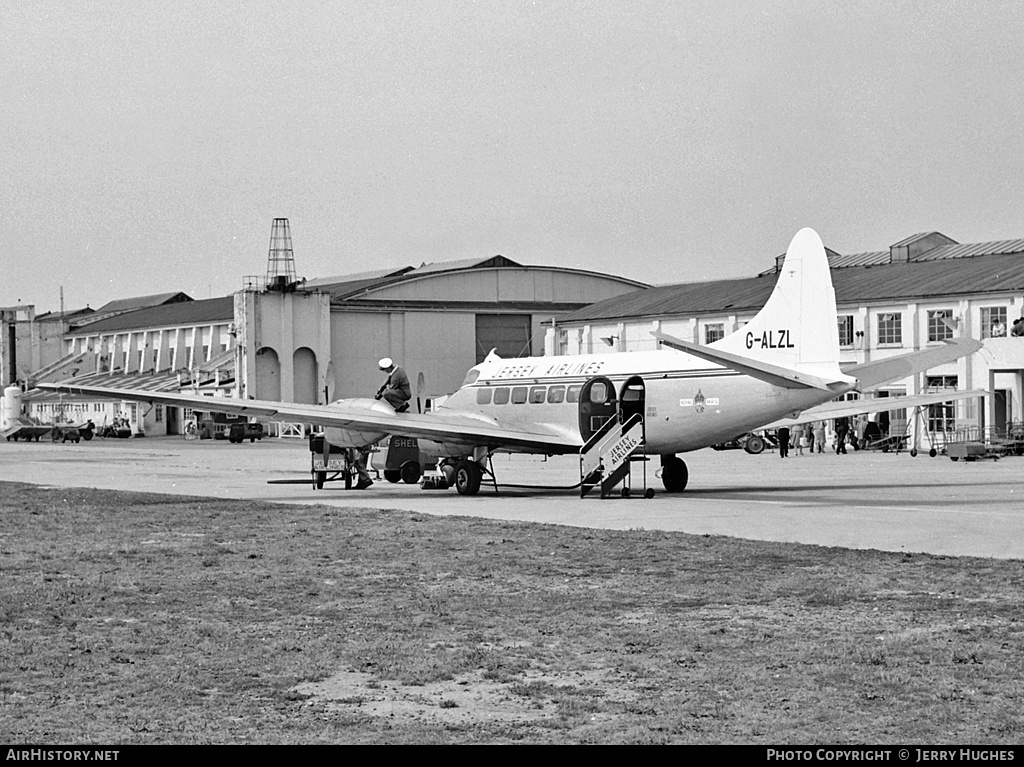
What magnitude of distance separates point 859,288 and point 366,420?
4441 centimetres

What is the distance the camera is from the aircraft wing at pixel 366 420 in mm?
30453

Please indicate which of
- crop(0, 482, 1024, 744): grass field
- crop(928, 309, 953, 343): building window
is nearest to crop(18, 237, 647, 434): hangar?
crop(928, 309, 953, 343): building window

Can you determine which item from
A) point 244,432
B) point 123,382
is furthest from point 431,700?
point 123,382

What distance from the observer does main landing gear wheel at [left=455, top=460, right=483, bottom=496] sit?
31969 millimetres

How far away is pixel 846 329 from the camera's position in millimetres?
67625

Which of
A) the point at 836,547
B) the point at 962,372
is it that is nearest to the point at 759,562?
the point at 836,547

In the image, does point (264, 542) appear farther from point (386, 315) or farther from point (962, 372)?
point (386, 315)

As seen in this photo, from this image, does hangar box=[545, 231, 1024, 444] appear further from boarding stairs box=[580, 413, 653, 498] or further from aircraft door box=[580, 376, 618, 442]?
boarding stairs box=[580, 413, 653, 498]

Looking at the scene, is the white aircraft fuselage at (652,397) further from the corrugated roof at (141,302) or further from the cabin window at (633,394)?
the corrugated roof at (141,302)

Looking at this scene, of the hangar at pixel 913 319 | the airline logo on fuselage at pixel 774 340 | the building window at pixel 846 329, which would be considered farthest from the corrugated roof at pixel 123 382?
the airline logo on fuselage at pixel 774 340

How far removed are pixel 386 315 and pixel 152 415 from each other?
20.6m

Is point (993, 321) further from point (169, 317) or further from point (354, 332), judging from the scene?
point (169, 317)

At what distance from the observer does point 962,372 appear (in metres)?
59.5

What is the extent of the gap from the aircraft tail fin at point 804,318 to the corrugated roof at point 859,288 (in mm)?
34722
